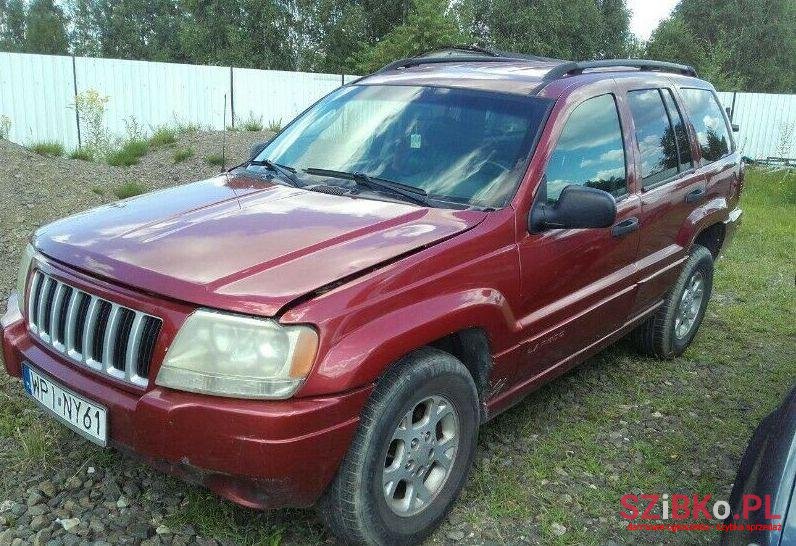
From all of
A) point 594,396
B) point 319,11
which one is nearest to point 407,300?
point 594,396

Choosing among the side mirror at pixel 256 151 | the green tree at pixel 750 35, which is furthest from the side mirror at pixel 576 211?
the green tree at pixel 750 35

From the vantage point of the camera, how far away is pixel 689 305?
15.5ft

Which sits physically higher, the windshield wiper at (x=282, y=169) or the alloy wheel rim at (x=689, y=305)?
the windshield wiper at (x=282, y=169)

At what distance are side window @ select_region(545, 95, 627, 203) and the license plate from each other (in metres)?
2.04

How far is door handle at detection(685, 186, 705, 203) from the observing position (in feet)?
13.8

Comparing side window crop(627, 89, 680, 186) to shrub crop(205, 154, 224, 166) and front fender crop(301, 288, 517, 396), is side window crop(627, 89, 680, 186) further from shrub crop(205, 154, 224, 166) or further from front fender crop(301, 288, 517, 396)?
shrub crop(205, 154, 224, 166)

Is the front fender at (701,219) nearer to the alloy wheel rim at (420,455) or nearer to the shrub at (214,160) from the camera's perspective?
the alloy wheel rim at (420,455)

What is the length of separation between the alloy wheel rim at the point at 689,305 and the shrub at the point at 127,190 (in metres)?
5.64

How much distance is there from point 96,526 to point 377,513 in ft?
3.66

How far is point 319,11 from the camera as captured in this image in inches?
1273

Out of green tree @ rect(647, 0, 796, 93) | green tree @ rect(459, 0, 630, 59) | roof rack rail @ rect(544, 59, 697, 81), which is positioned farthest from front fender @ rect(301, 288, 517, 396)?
green tree @ rect(647, 0, 796, 93)

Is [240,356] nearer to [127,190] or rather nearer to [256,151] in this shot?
[256,151]

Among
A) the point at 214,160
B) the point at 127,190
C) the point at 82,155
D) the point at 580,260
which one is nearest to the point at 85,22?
the point at 82,155

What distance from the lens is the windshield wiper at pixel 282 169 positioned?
10.8ft
